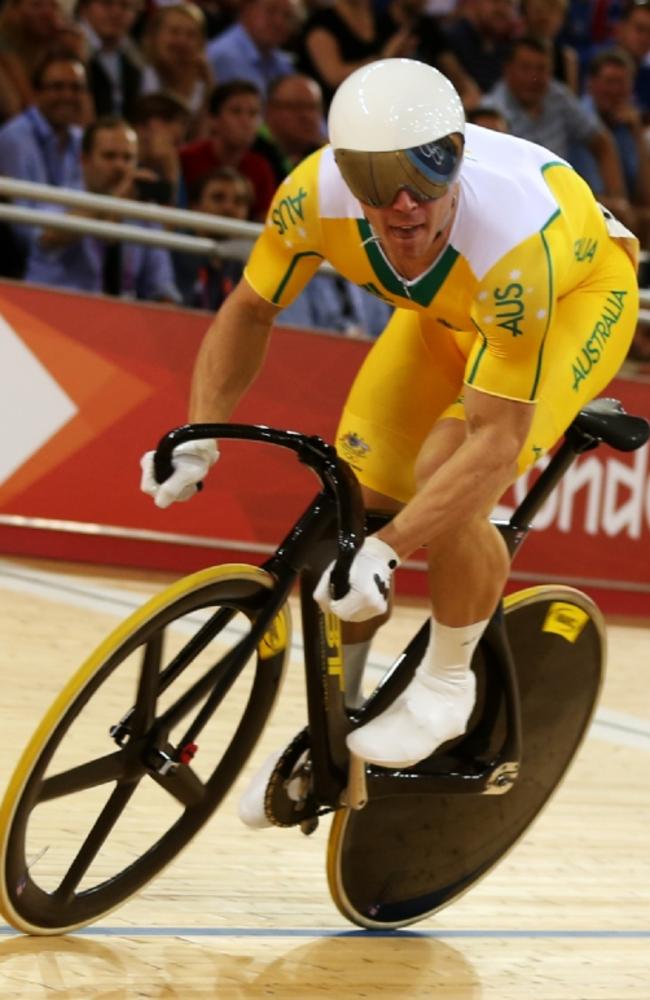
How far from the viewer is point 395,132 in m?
2.63

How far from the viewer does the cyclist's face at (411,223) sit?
106 inches

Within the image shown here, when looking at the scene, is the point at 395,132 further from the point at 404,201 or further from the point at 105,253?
the point at 105,253

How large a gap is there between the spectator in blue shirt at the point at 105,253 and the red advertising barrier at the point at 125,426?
0.28 meters

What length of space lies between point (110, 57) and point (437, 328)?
488 centimetres

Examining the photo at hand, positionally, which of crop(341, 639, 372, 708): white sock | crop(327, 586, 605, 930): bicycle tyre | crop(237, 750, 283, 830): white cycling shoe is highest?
crop(341, 639, 372, 708): white sock

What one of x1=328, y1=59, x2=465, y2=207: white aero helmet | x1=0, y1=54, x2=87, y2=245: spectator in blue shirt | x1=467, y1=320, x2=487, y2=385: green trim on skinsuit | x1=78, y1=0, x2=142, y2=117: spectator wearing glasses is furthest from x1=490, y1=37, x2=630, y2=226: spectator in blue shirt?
x1=328, y1=59, x2=465, y2=207: white aero helmet

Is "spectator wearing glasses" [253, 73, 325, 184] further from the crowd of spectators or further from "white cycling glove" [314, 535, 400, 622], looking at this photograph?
"white cycling glove" [314, 535, 400, 622]

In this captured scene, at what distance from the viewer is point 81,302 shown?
634 cm

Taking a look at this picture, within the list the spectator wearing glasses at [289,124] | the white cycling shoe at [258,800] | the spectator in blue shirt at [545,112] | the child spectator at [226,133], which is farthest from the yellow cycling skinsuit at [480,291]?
the spectator in blue shirt at [545,112]

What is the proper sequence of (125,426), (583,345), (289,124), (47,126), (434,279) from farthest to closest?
1. (289,124)
2. (47,126)
3. (125,426)
4. (583,345)
5. (434,279)

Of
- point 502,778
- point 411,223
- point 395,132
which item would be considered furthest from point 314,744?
point 395,132

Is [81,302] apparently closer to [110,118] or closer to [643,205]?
[110,118]

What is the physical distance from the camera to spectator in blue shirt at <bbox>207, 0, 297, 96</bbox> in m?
8.25

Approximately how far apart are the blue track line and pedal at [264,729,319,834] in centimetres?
27
